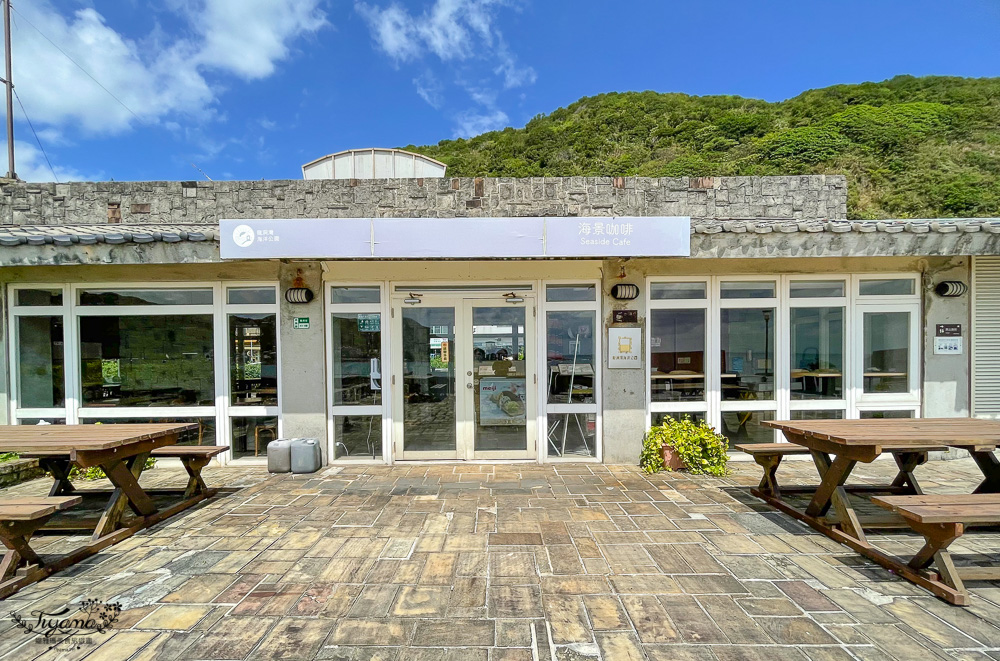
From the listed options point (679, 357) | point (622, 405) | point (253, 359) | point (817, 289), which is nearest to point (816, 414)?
point (817, 289)

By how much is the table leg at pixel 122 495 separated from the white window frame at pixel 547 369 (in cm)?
→ 414

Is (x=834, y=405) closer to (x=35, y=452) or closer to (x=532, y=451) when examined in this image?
(x=532, y=451)

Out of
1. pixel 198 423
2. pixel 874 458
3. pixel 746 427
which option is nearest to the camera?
pixel 874 458

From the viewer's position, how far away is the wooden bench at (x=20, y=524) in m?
2.72

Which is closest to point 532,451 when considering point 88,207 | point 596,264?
point 596,264

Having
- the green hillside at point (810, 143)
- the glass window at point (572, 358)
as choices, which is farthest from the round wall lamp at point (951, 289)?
the green hillside at point (810, 143)

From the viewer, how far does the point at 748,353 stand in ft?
19.6

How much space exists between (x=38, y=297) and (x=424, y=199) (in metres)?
5.22

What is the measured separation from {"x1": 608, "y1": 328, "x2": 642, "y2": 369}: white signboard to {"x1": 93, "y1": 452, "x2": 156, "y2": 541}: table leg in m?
5.02

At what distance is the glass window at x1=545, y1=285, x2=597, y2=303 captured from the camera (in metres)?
5.84

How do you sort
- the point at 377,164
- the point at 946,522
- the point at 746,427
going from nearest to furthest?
the point at 946,522 < the point at 746,427 < the point at 377,164

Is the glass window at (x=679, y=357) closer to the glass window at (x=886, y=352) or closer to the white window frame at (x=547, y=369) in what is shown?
the white window frame at (x=547, y=369)

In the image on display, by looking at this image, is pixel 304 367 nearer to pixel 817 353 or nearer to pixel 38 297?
pixel 38 297

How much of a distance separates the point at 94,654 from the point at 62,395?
17.1ft
